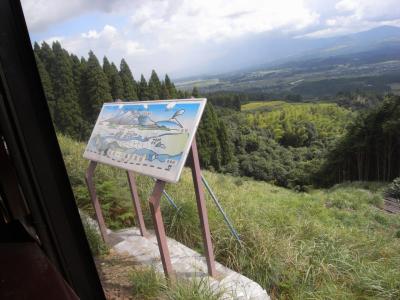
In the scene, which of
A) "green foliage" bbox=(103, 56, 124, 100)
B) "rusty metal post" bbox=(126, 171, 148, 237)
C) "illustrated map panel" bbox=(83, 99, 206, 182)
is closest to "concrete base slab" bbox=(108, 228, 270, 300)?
"rusty metal post" bbox=(126, 171, 148, 237)

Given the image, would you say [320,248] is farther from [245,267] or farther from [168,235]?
[168,235]

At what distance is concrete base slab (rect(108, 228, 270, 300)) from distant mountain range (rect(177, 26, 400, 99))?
141 ft

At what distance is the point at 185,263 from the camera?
276cm

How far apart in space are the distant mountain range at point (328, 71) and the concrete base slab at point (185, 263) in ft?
141

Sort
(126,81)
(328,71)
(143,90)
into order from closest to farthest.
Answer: (126,81) < (143,90) < (328,71)

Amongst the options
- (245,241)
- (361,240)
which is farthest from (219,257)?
(361,240)

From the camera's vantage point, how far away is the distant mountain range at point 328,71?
174 ft

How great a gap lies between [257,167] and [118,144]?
107ft

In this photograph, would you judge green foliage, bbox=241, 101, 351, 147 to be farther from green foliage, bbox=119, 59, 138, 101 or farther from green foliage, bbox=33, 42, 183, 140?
green foliage, bbox=119, 59, 138, 101

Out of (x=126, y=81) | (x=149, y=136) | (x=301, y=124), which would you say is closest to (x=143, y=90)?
(x=126, y=81)

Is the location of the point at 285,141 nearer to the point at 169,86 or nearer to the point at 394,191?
the point at 394,191

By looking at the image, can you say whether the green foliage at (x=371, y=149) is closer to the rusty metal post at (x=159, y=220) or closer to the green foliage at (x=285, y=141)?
the green foliage at (x=285, y=141)

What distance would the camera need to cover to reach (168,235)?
10.9 feet

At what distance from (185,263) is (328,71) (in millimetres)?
92482
